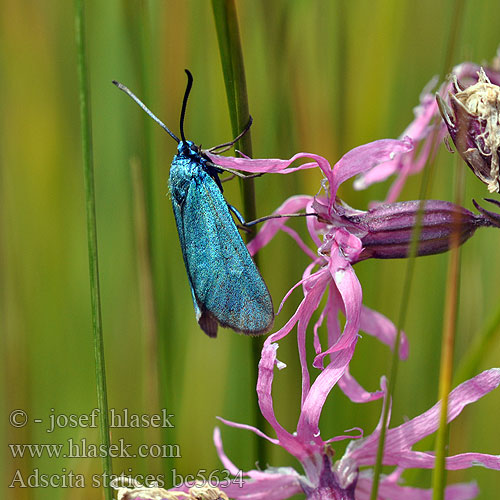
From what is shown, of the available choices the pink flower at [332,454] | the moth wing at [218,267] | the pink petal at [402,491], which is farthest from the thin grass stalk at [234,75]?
the pink petal at [402,491]

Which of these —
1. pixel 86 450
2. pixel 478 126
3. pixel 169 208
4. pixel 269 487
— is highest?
pixel 478 126

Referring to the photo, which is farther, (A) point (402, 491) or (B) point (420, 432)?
(A) point (402, 491)

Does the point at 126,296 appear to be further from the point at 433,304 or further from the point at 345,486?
the point at 345,486

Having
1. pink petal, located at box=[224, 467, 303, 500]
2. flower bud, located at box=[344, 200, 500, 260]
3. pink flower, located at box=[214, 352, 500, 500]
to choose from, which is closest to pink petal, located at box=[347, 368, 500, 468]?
pink flower, located at box=[214, 352, 500, 500]

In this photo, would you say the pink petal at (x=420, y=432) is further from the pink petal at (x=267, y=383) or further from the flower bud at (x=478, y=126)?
the flower bud at (x=478, y=126)

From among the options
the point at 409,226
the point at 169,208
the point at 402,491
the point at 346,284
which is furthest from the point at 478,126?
the point at 169,208

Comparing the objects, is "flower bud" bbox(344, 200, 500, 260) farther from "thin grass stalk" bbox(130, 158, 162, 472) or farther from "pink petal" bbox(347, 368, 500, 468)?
"thin grass stalk" bbox(130, 158, 162, 472)

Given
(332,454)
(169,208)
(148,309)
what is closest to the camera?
(332,454)

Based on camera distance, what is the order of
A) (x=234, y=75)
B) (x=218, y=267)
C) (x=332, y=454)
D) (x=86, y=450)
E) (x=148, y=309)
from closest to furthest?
1. (x=234, y=75)
2. (x=332, y=454)
3. (x=218, y=267)
4. (x=148, y=309)
5. (x=86, y=450)

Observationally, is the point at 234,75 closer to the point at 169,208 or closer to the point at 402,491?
the point at 402,491
